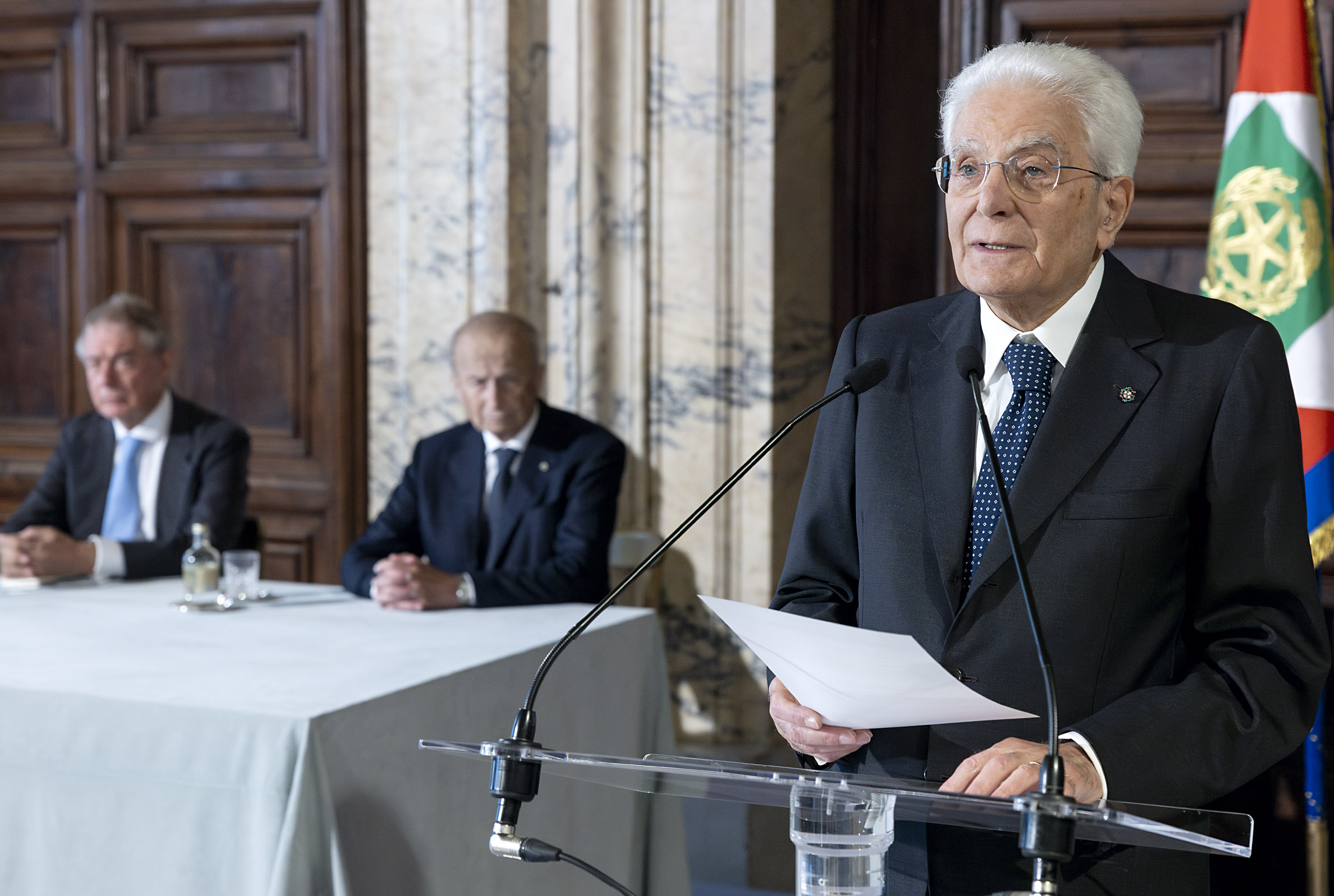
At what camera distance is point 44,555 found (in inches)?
138

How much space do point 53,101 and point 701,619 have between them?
334 cm

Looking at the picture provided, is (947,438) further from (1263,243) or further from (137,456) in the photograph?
(137,456)

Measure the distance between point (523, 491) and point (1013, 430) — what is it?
2369 millimetres

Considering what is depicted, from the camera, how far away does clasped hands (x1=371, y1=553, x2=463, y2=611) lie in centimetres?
319

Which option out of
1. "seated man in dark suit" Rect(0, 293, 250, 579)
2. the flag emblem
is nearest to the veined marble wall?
"seated man in dark suit" Rect(0, 293, 250, 579)

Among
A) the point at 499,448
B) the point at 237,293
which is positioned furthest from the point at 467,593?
the point at 237,293

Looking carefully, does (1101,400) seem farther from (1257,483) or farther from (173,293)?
(173,293)

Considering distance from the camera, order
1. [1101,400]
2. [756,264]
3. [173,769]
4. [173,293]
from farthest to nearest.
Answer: [173,293] < [756,264] < [173,769] < [1101,400]

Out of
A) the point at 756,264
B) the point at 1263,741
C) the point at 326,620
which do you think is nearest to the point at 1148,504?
the point at 1263,741

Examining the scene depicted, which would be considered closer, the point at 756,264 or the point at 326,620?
the point at 326,620

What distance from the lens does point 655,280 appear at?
429 cm

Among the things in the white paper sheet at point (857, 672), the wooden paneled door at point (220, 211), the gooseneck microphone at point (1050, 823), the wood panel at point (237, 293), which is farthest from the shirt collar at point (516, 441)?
the gooseneck microphone at point (1050, 823)

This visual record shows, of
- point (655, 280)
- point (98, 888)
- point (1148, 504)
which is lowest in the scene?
point (98, 888)

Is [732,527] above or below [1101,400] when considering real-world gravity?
below
